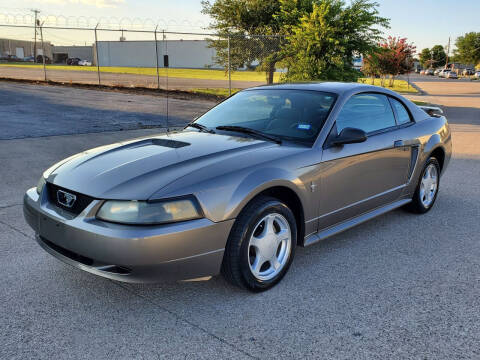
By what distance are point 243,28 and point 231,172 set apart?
55.9 feet

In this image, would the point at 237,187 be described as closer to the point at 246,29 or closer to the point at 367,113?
the point at 367,113

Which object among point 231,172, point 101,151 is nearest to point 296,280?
point 231,172

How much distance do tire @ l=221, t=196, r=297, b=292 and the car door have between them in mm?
447

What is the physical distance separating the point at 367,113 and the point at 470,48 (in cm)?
9356

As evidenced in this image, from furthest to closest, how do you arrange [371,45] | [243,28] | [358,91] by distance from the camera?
[243,28] < [371,45] < [358,91]

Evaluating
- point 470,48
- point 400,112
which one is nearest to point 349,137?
point 400,112

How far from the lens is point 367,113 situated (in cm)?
430

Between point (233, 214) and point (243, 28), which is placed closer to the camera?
point (233, 214)

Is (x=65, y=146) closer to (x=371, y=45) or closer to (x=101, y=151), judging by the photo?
(x=101, y=151)

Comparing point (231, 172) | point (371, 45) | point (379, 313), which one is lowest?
point (379, 313)

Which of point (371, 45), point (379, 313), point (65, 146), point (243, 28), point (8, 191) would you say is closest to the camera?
point (379, 313)

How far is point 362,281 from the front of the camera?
3.46m

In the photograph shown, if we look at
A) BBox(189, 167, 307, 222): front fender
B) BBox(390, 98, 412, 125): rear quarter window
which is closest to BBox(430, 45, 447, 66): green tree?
BBox(390, 98, 412, 125): rear quarter window

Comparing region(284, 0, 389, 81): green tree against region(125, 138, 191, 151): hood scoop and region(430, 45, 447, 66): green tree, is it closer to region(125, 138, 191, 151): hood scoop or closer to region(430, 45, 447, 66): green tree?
region(125, 138, 191, 151): hood scoop
